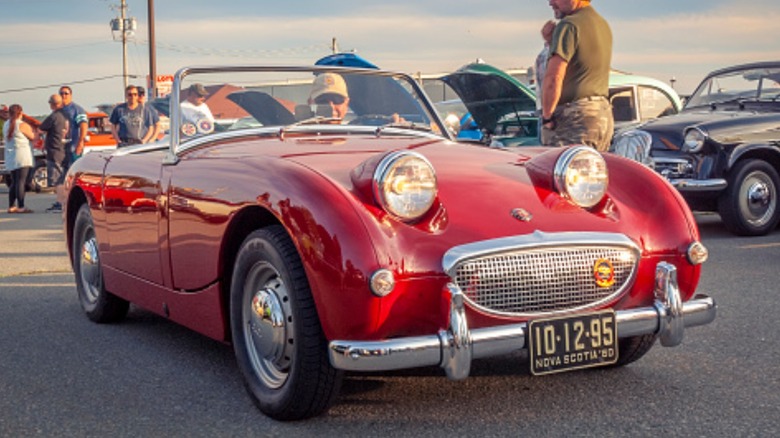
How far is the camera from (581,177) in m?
3.76

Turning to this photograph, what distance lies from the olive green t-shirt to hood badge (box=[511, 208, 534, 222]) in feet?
10.4

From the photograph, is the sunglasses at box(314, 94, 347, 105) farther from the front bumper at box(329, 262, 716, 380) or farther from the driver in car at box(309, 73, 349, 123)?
the front bumper at box(329, 262, 716, 380)

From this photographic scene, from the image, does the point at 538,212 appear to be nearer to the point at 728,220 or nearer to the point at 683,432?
the point at 683,432

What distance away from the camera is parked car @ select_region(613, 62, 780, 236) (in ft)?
29.1

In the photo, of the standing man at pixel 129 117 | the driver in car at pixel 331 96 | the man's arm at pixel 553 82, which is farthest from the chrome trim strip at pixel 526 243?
the standing man at pixel 129 117

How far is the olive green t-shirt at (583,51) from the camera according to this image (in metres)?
6.49

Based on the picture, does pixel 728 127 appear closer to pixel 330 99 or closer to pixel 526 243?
pixel 330 99

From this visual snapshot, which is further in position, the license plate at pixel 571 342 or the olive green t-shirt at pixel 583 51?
the olive green t-shirt at pixel 583 51

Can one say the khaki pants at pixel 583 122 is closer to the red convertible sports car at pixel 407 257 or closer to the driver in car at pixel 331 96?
the driver in car at pixel 331 96

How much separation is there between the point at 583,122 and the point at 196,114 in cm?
281

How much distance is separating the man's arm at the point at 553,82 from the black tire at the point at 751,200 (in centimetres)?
305

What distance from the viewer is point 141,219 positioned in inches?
181

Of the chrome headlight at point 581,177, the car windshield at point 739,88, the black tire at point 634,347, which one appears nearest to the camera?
the chrome headlight at point 581,177

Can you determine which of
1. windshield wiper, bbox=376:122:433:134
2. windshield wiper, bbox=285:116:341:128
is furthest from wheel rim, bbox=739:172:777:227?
windshield wiper, bbox=285:116:341:128
